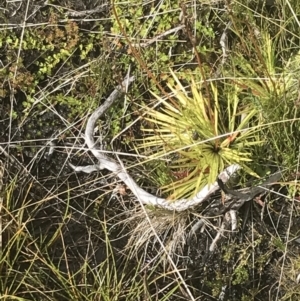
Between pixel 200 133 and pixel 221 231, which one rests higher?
pixel 200 133

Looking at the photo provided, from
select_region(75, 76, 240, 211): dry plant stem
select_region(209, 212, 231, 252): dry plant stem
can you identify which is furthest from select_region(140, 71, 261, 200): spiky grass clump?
select_region(209, 212, 231, 252): dry plant stem

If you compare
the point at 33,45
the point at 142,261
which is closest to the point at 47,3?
the point at 33,45

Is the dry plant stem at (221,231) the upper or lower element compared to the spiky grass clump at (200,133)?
lower

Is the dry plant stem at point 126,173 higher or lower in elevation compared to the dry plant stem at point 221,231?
higher

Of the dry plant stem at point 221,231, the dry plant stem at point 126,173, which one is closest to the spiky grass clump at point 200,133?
the dry plant stem at point 126,173

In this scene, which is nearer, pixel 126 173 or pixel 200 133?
pixel 200 133

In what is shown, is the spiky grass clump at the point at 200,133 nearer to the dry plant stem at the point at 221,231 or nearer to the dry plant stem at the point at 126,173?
the dry plant stem at the point at 126,173

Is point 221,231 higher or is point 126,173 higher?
point 126,173

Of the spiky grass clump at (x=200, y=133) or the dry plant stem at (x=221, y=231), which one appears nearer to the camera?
the spiky grass clump at (x=200, y=133)

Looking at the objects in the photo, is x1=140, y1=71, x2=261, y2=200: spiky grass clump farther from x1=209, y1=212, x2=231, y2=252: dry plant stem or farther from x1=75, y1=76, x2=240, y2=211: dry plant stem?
x1=209, y1=212, x2=231, y2=252: dry plant stem
